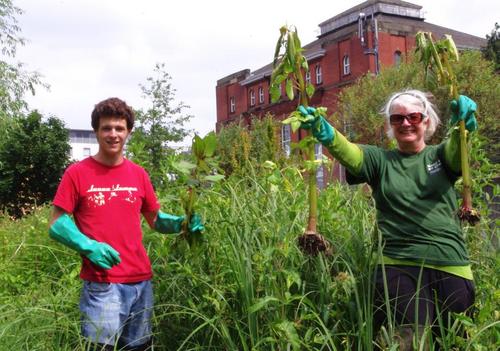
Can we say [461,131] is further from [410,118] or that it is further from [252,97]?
[252,97]

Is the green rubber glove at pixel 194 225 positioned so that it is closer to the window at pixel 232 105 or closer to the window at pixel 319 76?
the window at pixel 319 76

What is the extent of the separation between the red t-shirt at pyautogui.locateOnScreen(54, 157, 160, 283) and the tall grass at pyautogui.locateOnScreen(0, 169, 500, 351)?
20 centimetres

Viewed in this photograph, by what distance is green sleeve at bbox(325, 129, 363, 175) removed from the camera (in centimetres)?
260

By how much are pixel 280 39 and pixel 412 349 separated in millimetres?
1327

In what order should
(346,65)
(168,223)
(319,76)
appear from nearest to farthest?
(168,223), (346,65), (319,76)

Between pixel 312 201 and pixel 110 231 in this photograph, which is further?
pixel 110 231

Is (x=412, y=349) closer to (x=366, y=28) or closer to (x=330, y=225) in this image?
(x=330, y=225)

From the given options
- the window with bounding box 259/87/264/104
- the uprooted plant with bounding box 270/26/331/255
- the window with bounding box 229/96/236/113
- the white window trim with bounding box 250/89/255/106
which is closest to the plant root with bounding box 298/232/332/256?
the uprooted plant with bounding box 270/26/331/255

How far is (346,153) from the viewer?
8.68ft

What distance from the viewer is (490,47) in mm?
26844

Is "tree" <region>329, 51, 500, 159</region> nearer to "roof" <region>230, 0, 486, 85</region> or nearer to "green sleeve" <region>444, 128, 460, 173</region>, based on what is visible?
"roof" <region>230, 0, 486, 85</region>

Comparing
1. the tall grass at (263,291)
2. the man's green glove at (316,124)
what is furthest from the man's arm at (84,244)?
the man's green glove at (316,124)

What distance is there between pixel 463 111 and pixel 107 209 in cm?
159

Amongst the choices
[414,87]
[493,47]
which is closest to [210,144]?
[414,87]
